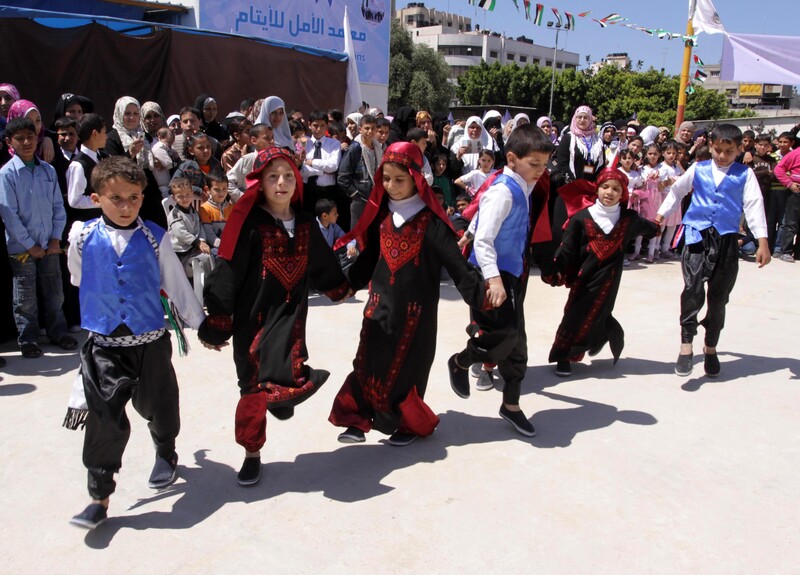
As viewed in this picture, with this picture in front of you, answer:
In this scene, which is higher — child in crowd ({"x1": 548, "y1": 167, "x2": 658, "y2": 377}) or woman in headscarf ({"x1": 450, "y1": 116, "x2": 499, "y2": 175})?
woman in headscarf ({"x1": 450, "y1": 116, "x2": 499, "y2": 175})

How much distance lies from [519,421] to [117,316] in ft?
7.38

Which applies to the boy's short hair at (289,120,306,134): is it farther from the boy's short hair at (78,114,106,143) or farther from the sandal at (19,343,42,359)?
the sandal at (19,343,42,359)

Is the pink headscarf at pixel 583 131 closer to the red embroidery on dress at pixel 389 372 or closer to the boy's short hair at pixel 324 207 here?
the boy's short hair at pixel 324 207

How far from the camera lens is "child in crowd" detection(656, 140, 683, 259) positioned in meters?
9.79

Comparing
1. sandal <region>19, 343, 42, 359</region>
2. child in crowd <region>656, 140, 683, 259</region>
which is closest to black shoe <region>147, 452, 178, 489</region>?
sandal <region>19, 343, 42, 359</region>

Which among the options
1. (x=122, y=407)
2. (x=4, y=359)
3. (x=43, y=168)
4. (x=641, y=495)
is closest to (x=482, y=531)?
(x=641, y=495)

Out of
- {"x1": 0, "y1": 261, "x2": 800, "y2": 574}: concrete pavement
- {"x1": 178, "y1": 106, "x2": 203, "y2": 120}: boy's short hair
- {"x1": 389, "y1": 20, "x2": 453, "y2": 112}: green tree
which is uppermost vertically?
{"x1": 389, "y1": 20, "x2": 453, "y2": 112}: green tree

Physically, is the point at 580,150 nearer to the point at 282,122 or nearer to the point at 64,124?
the point at 282,122

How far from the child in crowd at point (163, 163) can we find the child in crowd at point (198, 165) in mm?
172

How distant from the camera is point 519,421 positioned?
12.9 feet

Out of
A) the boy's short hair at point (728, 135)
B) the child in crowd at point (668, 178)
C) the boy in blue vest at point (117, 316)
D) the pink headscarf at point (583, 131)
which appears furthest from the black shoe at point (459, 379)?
the child in crowd at point (668, 178)

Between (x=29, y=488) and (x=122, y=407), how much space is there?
750 mm

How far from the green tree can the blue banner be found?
28.0 m

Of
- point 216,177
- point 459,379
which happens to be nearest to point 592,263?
point 459,379
